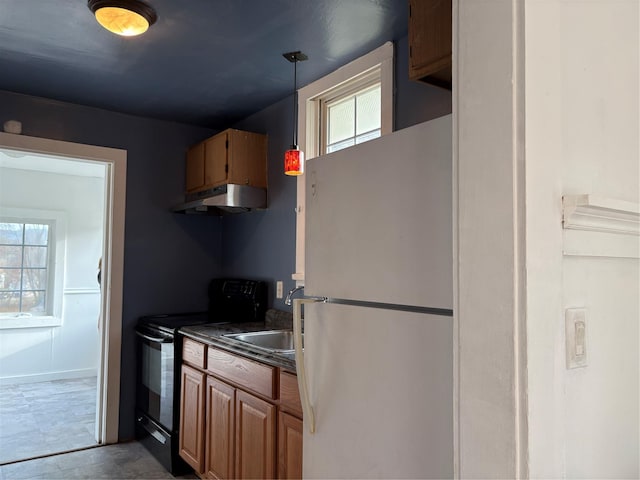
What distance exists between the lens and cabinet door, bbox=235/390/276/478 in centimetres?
204

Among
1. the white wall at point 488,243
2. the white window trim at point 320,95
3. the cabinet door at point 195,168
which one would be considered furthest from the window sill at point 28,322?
the white wall at point 488,243

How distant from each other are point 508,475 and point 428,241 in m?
0.50

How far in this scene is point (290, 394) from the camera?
1914 millimetres

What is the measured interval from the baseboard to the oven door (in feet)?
8.84

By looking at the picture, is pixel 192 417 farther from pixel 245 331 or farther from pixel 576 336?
pixel 576 336

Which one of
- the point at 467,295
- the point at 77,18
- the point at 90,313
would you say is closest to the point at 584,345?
the point at 467,295

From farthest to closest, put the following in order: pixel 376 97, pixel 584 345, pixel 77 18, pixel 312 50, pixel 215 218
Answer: pixel 215 218 → pixel 376 97 → pixel 312 50 → pixel 77 18 → pixel 584 345

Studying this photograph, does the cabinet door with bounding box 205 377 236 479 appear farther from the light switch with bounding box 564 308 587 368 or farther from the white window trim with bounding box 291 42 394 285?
the light switch with bounding box 564 308 587 368

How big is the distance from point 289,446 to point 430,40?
5.15ft

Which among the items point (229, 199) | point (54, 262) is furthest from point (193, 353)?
point (54, 262)

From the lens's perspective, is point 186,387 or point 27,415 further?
point 27,415

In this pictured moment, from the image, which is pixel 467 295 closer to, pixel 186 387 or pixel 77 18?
pixel 77 18

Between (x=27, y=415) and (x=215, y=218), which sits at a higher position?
(x=215, y=218)

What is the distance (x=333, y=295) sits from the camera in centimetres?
144
